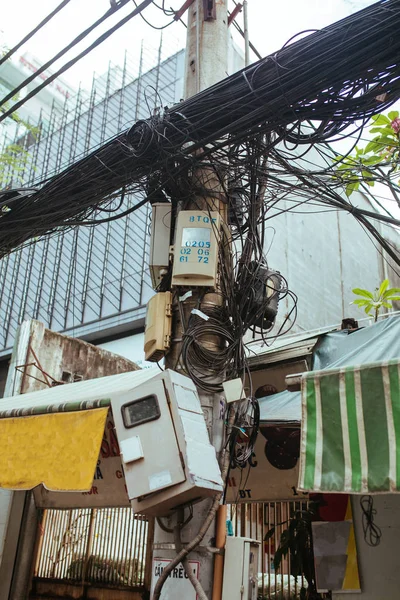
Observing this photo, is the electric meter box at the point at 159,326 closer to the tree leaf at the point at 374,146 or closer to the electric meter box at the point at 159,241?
the electric meter box at the point at 159,241

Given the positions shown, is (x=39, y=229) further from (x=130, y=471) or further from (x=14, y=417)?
(x=130, y=471)

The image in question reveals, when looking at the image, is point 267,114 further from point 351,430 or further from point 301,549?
point 301,549

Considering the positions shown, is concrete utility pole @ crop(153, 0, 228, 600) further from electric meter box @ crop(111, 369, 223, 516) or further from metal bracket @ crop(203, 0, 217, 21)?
electric meter box @ crop(111, 369, 223, 516)

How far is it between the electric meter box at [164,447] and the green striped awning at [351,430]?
2.41 ft

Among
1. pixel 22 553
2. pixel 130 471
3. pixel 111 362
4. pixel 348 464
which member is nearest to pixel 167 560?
pixel 130 471

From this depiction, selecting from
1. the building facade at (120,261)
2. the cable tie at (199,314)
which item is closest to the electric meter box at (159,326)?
the cable tie at (199,314)

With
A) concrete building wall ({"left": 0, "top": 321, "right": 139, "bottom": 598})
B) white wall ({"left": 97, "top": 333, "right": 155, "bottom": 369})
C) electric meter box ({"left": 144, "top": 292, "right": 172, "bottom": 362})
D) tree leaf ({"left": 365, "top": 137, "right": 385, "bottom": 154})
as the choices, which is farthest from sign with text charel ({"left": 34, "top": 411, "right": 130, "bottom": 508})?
tree leaf ({"left": 365, "top": 137, "right": 385, "bottom": 154})

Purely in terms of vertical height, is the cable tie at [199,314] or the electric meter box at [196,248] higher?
the electric meter box at [196,248]

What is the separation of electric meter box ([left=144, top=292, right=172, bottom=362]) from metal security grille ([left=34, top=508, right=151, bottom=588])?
Result: 12.5 feet

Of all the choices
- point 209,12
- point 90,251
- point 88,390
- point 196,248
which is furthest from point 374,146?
point 90,251

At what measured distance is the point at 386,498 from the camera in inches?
228

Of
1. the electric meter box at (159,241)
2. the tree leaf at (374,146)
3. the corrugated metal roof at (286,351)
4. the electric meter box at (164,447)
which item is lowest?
Result: the electric meter box at (164,447)

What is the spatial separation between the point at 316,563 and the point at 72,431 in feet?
9.32

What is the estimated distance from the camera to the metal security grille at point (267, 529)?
6684mm
